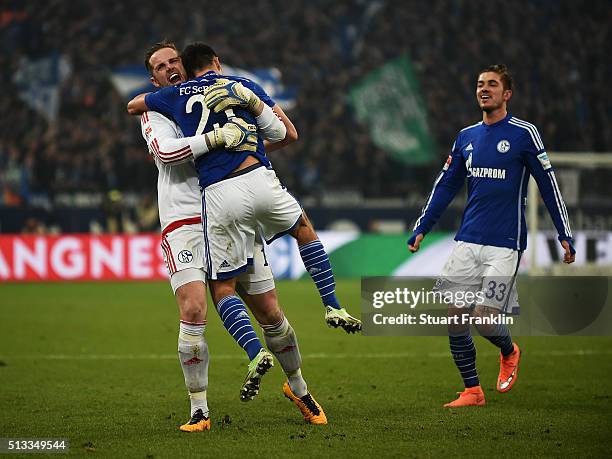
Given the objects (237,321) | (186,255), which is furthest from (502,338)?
(186,255)

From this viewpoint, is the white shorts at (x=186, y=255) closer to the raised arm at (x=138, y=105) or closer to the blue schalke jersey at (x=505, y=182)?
the raised arm at (x=138, y=105)

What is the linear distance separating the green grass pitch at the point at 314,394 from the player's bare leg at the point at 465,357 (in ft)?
0.52

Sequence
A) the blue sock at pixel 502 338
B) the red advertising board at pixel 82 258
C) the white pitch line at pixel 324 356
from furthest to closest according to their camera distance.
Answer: the red advertising board at pixel 82 258 < the white pitch line at pixel 324 356 < the blue sock at pixel 502 338

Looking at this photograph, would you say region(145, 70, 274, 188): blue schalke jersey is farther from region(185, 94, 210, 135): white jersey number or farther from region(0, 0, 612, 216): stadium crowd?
region(0, 0, 612, 216): stadium crowd

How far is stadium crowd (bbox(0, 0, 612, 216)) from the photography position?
23.5 m

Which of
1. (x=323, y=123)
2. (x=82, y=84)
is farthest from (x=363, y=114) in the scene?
(x=82, y=84)

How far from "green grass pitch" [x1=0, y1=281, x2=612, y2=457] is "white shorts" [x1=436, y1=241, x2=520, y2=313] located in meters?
0.72

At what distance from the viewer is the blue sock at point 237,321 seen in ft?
18.5

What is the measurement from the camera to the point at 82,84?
25.1m

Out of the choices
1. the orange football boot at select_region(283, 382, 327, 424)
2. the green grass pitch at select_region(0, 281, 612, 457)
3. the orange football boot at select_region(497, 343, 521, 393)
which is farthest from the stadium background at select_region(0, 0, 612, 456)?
the orange football boot at select_region(283, 382, 327, 424)

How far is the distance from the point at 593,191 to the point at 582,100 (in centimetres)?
770

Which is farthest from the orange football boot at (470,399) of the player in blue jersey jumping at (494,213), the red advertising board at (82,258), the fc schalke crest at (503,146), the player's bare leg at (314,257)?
the red advertising board at (82,258)

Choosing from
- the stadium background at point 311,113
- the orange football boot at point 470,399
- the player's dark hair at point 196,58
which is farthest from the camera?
the stadium background at point 311,113

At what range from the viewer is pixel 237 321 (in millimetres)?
5719
